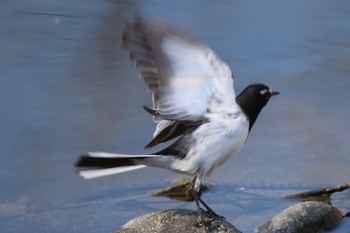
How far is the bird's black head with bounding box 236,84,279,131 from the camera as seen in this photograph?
18.8 feet

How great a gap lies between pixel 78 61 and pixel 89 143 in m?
1.66

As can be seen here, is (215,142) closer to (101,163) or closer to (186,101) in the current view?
(186,101)

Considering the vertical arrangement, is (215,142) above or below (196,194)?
above

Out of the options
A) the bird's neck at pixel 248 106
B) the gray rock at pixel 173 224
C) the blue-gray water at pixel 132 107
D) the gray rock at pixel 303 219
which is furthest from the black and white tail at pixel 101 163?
the gray rock at pixel 303 219

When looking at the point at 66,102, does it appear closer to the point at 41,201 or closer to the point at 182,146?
the point at 41,201

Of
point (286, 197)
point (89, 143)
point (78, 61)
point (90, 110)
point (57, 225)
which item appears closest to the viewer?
point (57, 225)

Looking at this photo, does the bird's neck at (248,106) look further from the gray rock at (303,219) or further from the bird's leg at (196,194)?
the gray rock at (303,219)

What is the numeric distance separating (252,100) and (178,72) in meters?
0.47

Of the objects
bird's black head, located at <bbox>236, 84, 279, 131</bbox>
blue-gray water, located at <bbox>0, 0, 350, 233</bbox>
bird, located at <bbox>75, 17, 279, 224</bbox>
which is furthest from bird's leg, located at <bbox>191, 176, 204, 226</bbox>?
blue-gray water, located at <bbox>0, 0, 350, 233</bbox>

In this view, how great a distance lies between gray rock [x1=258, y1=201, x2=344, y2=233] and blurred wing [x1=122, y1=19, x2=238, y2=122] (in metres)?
0.99

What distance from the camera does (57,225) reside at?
21.2 feet

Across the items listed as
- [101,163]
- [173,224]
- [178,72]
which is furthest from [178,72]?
[173,224]

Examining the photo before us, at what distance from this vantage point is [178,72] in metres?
5.55

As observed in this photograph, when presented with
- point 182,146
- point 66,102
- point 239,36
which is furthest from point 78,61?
point 182,146
